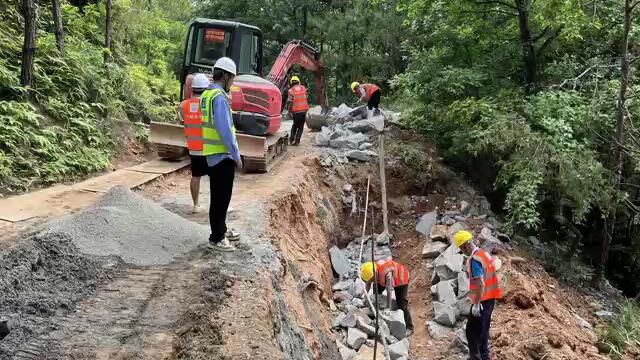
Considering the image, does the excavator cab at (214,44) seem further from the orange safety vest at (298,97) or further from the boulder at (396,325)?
the boulder at (396,325)

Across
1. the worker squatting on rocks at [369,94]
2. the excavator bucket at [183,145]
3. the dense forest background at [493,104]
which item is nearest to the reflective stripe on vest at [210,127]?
the dense forest background at [493,104]

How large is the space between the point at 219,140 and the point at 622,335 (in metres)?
6.92

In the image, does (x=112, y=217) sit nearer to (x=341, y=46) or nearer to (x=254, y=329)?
(x=254, y=329)

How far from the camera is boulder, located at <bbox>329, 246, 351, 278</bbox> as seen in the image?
9.88 metres

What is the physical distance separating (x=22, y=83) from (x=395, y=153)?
7.88m

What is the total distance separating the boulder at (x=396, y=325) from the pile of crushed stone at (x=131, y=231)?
333cm

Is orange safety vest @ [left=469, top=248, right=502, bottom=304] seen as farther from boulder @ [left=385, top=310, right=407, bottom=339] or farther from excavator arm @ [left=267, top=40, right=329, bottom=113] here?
excavator arm @ [left=267, top=40, right=329, bottom=113]

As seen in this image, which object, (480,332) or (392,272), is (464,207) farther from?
(480,332)

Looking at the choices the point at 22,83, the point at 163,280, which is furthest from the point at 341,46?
the point at 163,280

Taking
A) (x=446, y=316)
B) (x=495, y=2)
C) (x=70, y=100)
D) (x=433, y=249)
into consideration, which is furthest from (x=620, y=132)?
(x=70, y=100)

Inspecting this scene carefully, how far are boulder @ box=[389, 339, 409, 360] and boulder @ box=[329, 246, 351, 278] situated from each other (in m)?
2.41

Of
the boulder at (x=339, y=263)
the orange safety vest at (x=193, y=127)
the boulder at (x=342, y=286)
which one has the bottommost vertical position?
the boulder at (x=342, y=286)

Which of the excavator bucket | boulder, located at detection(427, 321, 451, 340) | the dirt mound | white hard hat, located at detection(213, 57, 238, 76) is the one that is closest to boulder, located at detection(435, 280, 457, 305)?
boulder, located at detection(427, 321, 451, 340)

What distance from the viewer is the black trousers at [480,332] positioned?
6.79 metres
